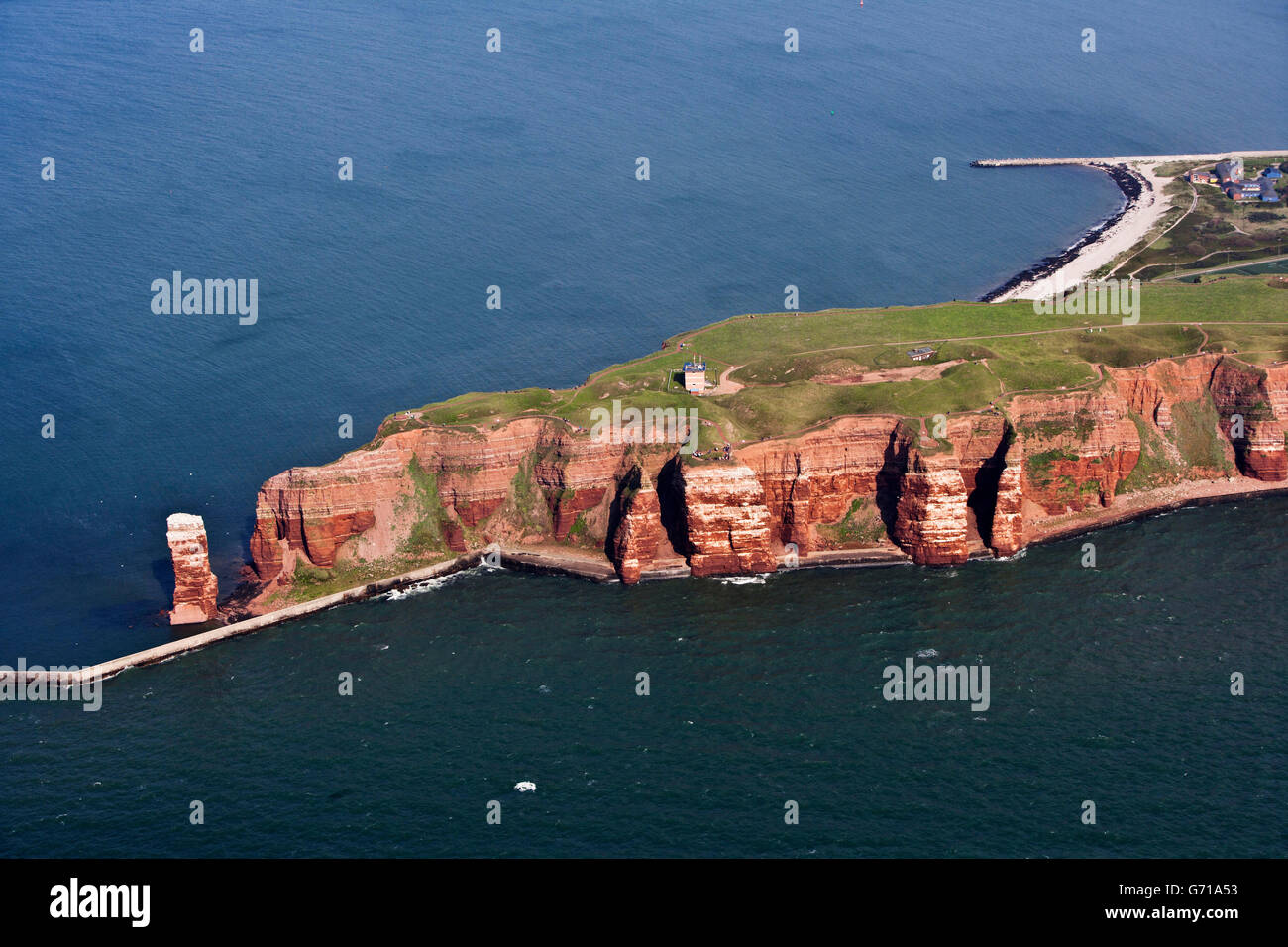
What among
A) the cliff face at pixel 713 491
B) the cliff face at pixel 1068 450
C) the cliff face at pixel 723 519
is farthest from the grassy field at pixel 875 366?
the cliff face at pixel 723 519

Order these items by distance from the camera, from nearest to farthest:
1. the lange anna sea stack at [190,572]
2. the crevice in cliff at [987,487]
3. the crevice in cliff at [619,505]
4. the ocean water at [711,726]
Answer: the ocean water at [711,726] → the lange anna sea stack at [190,572] → the crevice in cliff at [619,505] → the crevice in cliff at [987,487]

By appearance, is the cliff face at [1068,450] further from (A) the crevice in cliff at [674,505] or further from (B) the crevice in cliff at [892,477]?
(A) the crevice in cliff at [674,505]

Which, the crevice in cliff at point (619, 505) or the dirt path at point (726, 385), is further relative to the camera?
the dirt path at point (726, 385)

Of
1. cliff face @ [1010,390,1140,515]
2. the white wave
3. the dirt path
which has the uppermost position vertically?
the dirt path

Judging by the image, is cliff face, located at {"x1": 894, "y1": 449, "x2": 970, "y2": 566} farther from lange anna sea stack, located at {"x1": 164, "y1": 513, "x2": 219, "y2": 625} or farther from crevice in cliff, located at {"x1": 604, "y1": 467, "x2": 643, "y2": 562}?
lange anna sea stack, located at {"x1": 164, "y1": 513, "x2": 219, "y2": 625}

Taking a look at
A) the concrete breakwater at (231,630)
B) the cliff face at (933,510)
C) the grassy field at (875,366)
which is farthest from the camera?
the grassy field at (875,366)

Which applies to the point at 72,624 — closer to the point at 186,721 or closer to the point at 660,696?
the point at 186,721

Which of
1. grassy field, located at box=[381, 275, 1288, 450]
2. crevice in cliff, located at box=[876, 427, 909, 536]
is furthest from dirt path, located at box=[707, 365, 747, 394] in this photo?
crevice in cliff, located at box=[876, 427, 909, 536]
